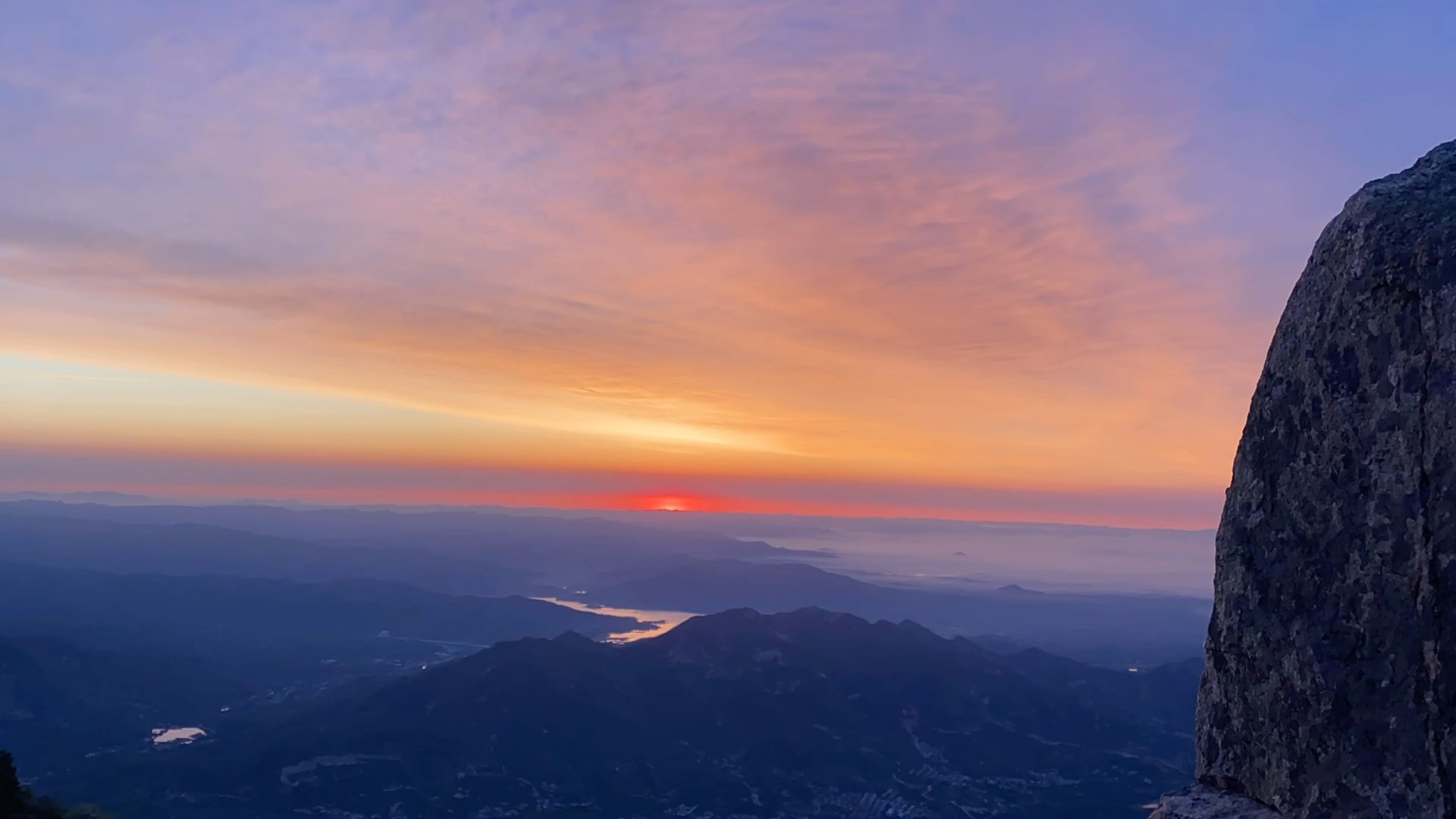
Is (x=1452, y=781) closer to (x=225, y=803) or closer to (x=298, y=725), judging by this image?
(x=225, y=803)

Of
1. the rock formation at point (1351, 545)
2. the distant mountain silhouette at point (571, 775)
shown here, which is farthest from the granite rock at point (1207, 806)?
the distant mountain silhouette at point (571, 775)

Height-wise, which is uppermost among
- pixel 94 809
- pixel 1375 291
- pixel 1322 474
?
pixel 1375 291

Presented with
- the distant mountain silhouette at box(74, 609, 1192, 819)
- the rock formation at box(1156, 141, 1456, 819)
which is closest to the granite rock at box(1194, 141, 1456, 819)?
the rock formation at box(1156, 141, 1456, 819)

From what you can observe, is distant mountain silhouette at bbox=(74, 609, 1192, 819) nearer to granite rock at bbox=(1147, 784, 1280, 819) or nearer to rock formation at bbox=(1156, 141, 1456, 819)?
granite rock at bbox=(1147, 784, 1280, 819)

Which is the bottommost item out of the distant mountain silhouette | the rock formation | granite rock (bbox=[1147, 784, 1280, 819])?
the distant mountain silhouette

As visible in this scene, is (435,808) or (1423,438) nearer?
(1423,438)

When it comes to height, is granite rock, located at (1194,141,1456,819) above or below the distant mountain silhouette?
above

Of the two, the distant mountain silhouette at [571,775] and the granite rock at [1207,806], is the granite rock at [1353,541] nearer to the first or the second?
the granite rock at [1207,806]

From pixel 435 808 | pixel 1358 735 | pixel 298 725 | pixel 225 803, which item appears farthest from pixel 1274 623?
pixel 298 725
